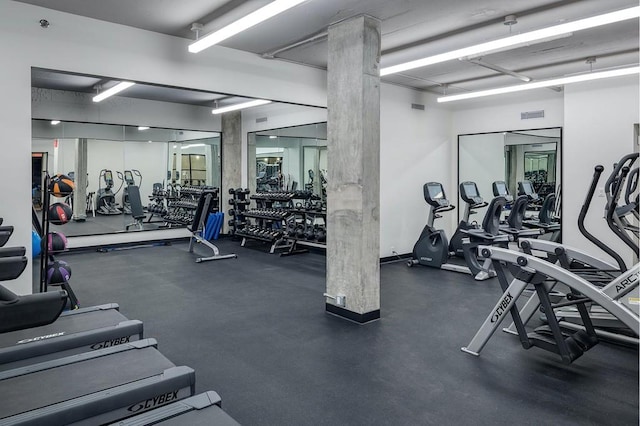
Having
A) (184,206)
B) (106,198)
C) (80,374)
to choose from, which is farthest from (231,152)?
(80,374)

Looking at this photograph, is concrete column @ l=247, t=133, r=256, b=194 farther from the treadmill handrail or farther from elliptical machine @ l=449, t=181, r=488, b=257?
the treadmill handrail

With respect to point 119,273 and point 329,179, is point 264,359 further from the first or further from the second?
point 119,273

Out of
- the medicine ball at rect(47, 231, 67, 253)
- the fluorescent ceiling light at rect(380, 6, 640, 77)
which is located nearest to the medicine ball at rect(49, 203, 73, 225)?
the medicine ball at rect(47, 231, 67, 253)

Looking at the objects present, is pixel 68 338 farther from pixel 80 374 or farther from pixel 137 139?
pixel 137 139

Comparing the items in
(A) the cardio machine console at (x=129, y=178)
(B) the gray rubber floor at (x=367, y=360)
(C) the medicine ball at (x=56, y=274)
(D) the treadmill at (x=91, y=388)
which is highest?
(A) the cardio machine console at (x=129, y=178)

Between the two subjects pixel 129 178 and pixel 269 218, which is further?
pixel 129 178

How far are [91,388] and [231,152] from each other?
776cm

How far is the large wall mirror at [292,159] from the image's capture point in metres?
8.06

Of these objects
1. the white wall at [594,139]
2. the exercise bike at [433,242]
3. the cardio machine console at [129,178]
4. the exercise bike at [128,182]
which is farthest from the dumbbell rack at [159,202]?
the white wall at [594,139]

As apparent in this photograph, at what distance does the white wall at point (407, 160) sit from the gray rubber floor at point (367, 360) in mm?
1751

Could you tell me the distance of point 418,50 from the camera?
5.29 m

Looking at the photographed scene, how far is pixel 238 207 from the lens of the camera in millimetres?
9047

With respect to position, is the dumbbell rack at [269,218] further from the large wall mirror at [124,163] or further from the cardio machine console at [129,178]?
the cardio machine console at [129,178]

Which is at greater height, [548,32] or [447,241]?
[548,32]
